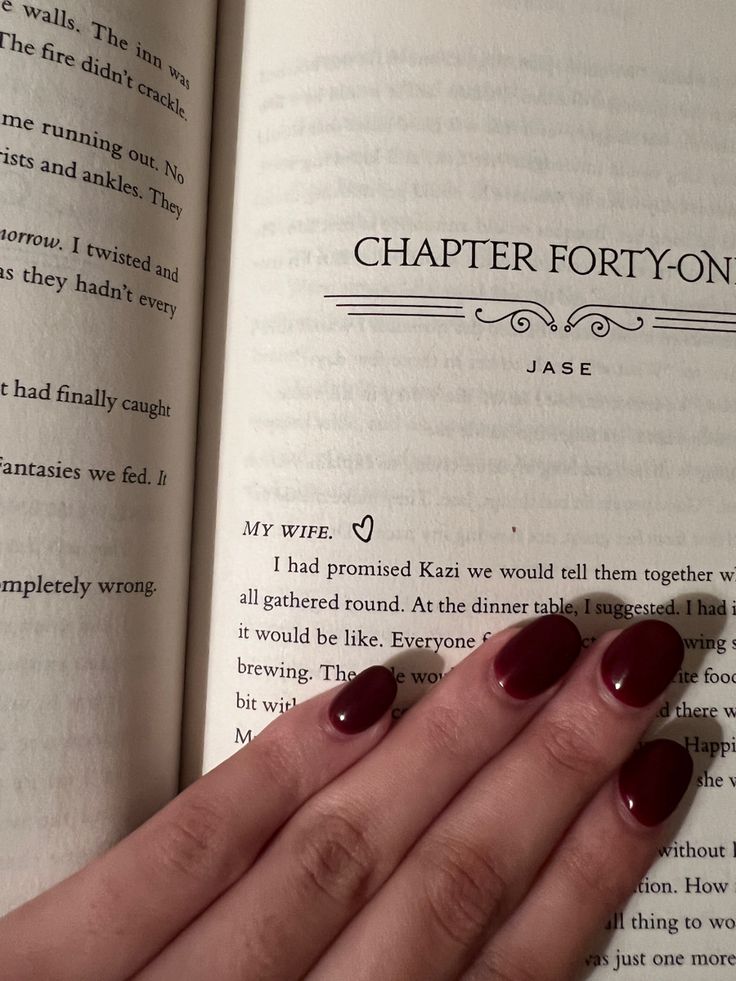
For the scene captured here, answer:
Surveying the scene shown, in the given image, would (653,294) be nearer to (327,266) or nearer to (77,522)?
(327,266)

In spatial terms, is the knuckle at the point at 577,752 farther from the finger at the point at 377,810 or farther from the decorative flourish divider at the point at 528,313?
the decorative flourish divider at the point at 528,313

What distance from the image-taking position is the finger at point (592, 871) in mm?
485

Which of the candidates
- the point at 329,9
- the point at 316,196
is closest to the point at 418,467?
the point at 316,196

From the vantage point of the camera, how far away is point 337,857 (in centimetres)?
48

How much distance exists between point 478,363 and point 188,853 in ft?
1.30

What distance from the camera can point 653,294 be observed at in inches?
22.6

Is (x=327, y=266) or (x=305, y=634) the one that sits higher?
(x=327, y=266)

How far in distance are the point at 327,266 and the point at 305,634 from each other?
28 centimetres

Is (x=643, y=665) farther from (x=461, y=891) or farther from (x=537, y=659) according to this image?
(x=461, y=891)

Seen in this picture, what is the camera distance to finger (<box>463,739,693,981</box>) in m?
0.49

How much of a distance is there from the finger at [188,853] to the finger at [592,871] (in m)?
0.15

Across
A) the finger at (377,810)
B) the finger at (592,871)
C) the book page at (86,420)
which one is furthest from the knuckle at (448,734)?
the book page at (86,420)

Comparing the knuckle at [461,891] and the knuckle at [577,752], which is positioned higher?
the knuckle at [577,752]

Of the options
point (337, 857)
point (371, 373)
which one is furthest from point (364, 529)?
point (337, 857)
